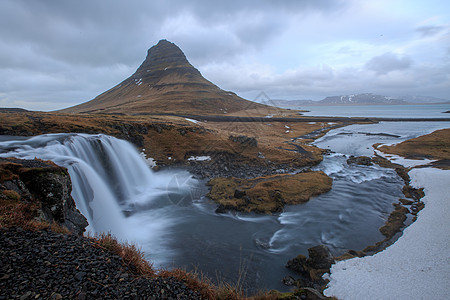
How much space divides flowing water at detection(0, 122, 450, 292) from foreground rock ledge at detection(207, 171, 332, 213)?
848 mm

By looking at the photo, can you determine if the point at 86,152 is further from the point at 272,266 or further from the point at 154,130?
the point at 272,266

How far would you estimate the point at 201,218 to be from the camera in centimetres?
1889

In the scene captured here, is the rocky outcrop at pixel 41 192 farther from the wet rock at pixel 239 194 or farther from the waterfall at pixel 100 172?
the wet rock at pixel 239 194

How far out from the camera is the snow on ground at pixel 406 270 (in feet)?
31.2

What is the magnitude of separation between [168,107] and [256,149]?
345 feet

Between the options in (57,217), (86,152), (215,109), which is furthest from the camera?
(215,109)

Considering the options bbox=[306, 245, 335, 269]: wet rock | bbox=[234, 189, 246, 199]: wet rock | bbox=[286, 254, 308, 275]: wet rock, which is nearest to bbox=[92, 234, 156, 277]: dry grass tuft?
bbox=[286, 254, 308, 275]: wet rock

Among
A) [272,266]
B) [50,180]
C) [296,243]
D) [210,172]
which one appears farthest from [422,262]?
[210,172]

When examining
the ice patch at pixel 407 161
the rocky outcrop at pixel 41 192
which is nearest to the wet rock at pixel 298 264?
the rocky outcrop at pixel 41 192

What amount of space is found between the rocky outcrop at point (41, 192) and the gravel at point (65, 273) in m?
2.77

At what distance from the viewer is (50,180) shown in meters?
11.2

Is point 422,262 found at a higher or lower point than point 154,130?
lower

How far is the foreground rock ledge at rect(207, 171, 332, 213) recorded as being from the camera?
20141 millimetres

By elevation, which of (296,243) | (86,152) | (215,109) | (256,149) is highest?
(215,109)
